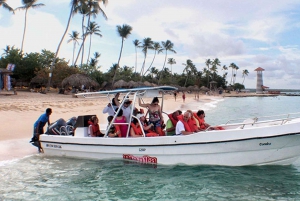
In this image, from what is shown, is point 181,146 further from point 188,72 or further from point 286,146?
point 188,72

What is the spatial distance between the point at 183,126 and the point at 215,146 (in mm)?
932

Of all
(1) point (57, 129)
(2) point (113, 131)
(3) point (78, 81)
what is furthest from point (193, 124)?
(3) point (78, 81)

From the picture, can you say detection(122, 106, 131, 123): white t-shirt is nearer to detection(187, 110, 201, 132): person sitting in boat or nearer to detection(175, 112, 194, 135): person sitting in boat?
detection(175, 112, 194, 135): person sitting in boat

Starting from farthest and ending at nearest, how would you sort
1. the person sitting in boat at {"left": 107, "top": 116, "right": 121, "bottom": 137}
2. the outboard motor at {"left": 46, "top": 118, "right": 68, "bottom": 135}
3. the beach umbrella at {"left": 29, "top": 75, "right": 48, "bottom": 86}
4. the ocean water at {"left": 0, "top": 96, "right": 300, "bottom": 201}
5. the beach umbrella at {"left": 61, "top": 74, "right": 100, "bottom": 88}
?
the beach umbrella at {"left": 29, "top": 75, "right": 48, "bottom": 86}
the beach umbrella at {"left": 61, "top": 74, "right": 100, "bottom": 88}
the outboard motor at {"left": 46, "top": 118, "right": 68, "bottom": 135}
the person sitting in boat at {"left": 107, "top": 116, "right": 121, "bottom": 137}
the ocean water at {"left": 0, "top": 96, "right": 300, "bottom": 201}

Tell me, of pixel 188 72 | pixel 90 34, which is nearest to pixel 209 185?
pixel 90 34

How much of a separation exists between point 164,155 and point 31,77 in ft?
133

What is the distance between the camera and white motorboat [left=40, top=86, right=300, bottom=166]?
7371 mm

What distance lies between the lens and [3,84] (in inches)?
1377

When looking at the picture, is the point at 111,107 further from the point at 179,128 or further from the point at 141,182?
the point at 141,182

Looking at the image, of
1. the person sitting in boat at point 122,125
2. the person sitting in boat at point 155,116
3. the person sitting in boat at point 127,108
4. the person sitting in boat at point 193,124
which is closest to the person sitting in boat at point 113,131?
the person sitting in boat at point 122,125

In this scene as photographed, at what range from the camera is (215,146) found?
7695 mm

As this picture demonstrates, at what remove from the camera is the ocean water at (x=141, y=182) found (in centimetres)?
656

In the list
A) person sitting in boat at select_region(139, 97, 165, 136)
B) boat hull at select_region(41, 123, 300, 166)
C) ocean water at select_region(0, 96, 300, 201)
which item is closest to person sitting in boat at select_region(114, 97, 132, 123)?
person sitting in boat at select_region(139, 97, 165, 136)

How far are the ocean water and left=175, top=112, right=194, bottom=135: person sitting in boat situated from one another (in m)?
0.87
